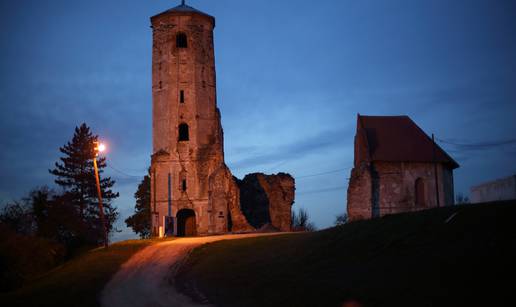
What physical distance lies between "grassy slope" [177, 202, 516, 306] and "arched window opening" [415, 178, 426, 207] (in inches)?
671

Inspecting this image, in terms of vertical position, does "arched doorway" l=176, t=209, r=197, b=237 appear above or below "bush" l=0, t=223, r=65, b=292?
above

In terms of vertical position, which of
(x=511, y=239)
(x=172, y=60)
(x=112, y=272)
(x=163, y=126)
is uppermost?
(x=172, y=60)

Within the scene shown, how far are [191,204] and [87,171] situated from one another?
14.2 m

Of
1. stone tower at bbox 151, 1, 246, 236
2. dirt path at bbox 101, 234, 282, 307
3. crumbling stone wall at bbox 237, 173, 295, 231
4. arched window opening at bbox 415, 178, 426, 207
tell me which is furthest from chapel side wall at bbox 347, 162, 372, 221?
dirt path at bbox 101, 234, 282, 307

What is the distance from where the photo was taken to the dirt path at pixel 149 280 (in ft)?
62.3

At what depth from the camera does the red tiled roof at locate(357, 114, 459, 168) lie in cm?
4025

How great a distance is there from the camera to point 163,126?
142 ft

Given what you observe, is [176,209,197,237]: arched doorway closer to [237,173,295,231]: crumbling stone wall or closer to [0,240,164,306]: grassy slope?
[237,173,295,231]: crumbling stone wall

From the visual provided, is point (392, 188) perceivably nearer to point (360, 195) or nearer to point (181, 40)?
point (360, 195)

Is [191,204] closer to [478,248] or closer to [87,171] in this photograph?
[87,171]

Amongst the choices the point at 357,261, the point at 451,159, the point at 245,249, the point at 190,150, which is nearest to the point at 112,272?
the point at 245,249

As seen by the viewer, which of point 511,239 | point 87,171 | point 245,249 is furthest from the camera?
point 87,171

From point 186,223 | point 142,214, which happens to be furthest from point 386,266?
point 142,214

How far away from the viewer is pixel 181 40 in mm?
44875
